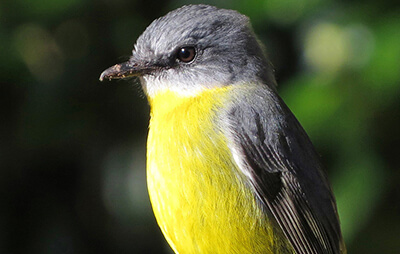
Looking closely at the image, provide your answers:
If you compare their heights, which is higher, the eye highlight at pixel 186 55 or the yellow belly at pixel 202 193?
the eye highlight at pixel 186 55

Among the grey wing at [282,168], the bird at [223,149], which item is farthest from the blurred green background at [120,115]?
the grey wing at [282,168]

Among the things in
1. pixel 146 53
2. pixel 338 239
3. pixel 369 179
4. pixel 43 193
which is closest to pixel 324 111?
pixel 369 179

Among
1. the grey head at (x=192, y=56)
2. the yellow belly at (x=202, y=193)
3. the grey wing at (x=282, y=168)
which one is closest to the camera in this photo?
the yellow belly at (x=202, y=193)

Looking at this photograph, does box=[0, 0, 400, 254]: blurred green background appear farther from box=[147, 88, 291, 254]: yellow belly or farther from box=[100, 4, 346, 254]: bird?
box=[147, 88, 291, 254]: yellow belly

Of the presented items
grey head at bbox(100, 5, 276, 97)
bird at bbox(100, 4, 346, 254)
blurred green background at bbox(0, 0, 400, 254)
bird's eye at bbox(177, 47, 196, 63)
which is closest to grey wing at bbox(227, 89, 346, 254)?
bird at bbox(100, 4, 346, 254)

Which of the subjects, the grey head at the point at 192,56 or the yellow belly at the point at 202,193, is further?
the grey head at the point at 192,56

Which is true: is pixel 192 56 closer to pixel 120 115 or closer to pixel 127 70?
pixel 127 70

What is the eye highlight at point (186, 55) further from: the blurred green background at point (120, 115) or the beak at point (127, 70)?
the blurred green background at point (120, 115)

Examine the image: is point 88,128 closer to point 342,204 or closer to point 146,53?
point 146,53
